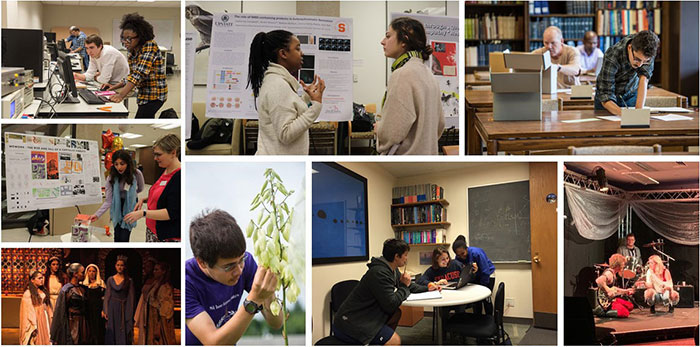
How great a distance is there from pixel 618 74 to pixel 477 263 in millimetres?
1908

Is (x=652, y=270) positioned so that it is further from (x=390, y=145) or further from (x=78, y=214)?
(x=78, y=214)

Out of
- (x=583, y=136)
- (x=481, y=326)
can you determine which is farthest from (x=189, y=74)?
(x=583, y=136)

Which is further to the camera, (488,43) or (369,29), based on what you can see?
(488,43)

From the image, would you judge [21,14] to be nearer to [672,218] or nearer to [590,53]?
[672,218]

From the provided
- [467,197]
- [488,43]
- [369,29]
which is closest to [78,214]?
[467,197]

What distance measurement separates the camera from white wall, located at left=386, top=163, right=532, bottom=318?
305 centimetres

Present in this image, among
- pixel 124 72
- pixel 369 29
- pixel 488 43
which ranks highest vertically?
pixel 488 43

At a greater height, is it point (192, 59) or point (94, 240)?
point (192, 59)

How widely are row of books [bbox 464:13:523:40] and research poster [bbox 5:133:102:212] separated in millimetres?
6634

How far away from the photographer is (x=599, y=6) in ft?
29.2

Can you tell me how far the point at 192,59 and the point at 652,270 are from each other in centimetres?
248

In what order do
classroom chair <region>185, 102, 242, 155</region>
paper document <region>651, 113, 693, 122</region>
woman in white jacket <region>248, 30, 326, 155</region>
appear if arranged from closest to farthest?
woman in white jacket <region>248, 30, 326, 155</region>
paper document <region>651, 113, 693, 122</region>
classroom chair <region>185, 102, 242, 155</region>

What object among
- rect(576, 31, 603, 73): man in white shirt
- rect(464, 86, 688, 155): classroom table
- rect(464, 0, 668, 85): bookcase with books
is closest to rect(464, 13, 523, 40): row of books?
rect(464, 0, 668, 85): bookcase with books

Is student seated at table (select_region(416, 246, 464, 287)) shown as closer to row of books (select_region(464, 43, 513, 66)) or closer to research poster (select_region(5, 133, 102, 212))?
research poster (select_region(5, 133, 102, 212))
